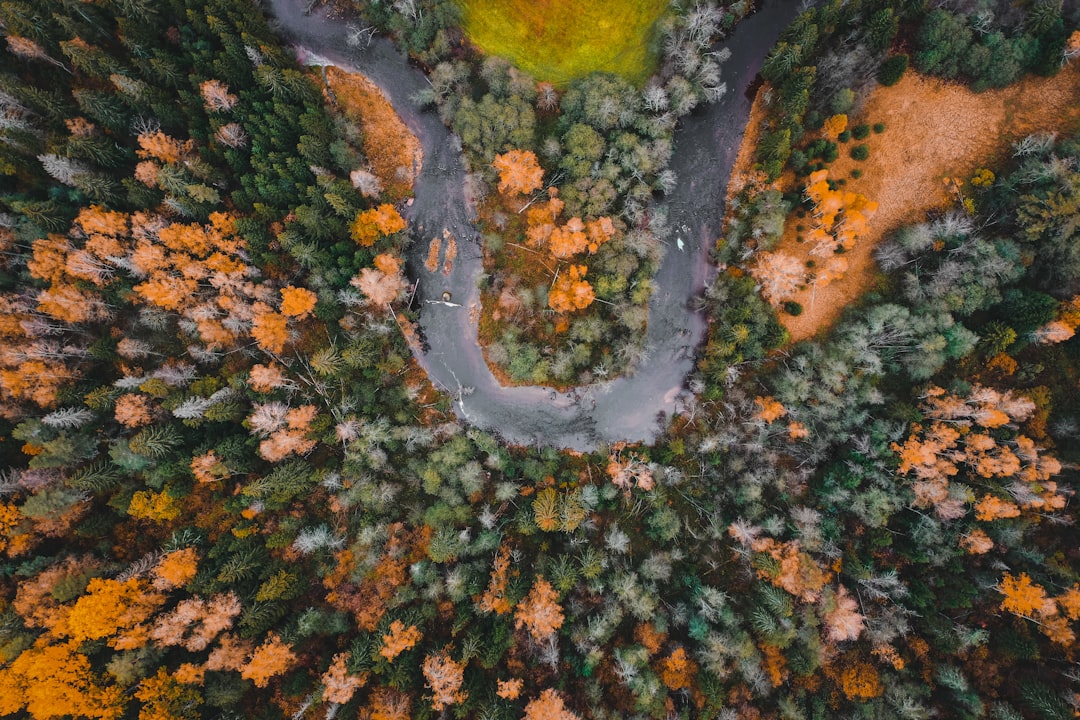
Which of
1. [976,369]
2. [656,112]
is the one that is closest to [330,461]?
[656,112]

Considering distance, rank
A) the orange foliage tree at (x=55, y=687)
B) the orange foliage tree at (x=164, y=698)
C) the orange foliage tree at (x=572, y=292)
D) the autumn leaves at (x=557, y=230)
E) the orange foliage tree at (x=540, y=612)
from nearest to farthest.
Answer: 1. the orange foliage tree at (x=55, y=687)
2. the orange foliage tree at (x=164, y=698)
3. the orange foliage tree at (x=540, y=612)
4. the autumn leaves at (x=557, y=230)
5. the orange foliage tree at (x=572, y=292)

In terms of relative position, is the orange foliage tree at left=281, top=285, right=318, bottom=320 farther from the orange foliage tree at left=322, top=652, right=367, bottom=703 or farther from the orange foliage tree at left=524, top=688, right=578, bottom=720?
the orange foliage tree at left=524, top=688, right=578, bottom=720

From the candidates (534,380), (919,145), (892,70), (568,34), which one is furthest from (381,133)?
(919,145)

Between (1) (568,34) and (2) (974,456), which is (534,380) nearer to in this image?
(1) (568,34)

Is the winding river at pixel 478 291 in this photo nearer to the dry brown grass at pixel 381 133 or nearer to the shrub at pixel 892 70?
the dry brown grass at pixel 381 133

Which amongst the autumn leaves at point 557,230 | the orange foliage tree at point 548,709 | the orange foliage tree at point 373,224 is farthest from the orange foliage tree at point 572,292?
the orange foliage tree at point 548,709

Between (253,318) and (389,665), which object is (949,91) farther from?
(389,665)
